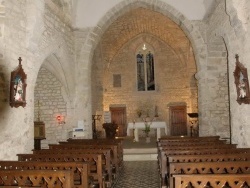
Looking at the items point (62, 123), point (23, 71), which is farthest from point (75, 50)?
point (23, 71)

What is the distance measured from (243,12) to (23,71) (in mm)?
4985

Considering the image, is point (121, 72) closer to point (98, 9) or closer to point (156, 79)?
point (156, 79)

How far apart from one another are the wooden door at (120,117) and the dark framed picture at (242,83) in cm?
1159

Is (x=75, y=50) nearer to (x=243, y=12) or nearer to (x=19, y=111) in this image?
(x=19, y=111)

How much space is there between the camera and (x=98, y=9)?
1176 centimetres

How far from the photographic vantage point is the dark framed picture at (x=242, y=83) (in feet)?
22.3

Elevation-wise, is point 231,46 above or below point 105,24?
below

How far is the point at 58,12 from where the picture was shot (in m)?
9.71

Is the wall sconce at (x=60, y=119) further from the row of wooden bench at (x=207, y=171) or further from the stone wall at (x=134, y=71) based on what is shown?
the stone wall at (x=134, y=71)

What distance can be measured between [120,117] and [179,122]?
11.5 feet

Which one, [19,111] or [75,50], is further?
[75,50]

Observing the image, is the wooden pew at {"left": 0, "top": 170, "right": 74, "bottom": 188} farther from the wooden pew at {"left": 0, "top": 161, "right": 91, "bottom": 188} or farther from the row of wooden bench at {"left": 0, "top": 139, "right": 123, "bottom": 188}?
the wooden pew at {"left": 0, "top": 161, "right": 91, "bottom": 188}

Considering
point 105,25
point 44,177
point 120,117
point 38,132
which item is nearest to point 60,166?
point 44,177

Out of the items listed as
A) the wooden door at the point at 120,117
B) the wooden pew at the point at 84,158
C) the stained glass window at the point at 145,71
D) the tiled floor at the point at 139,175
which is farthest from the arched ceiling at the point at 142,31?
the wooden pew at the point at 84,158
